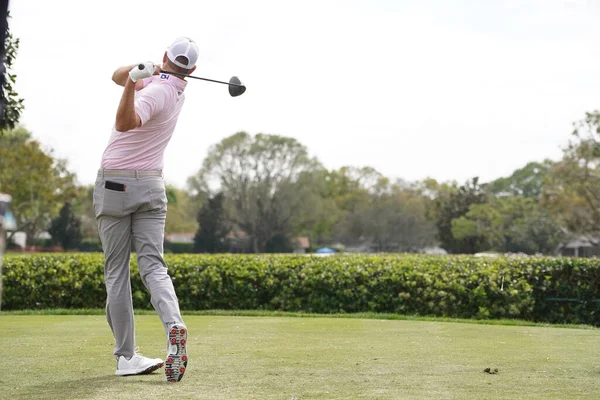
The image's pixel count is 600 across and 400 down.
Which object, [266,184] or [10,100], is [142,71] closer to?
[10,100]

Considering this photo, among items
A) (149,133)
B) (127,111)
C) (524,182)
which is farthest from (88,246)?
(127,111)

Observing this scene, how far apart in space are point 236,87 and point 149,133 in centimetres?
79

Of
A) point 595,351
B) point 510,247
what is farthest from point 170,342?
point 510,247

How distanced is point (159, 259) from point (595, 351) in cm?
364

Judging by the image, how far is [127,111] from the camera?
4824 millimetres

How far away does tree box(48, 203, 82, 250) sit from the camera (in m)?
73.1

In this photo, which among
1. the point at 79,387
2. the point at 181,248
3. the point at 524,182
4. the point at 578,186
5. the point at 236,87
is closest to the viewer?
the point at 79,387

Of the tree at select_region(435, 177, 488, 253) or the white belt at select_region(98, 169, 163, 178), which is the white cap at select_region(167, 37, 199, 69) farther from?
the tree at select_region(435, 177, 488, 253)

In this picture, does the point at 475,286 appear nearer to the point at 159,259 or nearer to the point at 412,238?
the point at 159,259

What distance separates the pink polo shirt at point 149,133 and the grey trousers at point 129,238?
68mm

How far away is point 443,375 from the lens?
16.7ft

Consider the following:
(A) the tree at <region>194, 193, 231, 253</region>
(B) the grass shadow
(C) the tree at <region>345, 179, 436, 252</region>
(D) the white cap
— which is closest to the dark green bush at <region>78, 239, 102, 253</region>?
(A) the tree at <region>194, 193, 231, 253</region>

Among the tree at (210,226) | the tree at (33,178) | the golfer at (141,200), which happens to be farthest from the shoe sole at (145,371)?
the tree at (210,226)

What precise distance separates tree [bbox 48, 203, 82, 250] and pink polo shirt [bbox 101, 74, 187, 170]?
69.8m
